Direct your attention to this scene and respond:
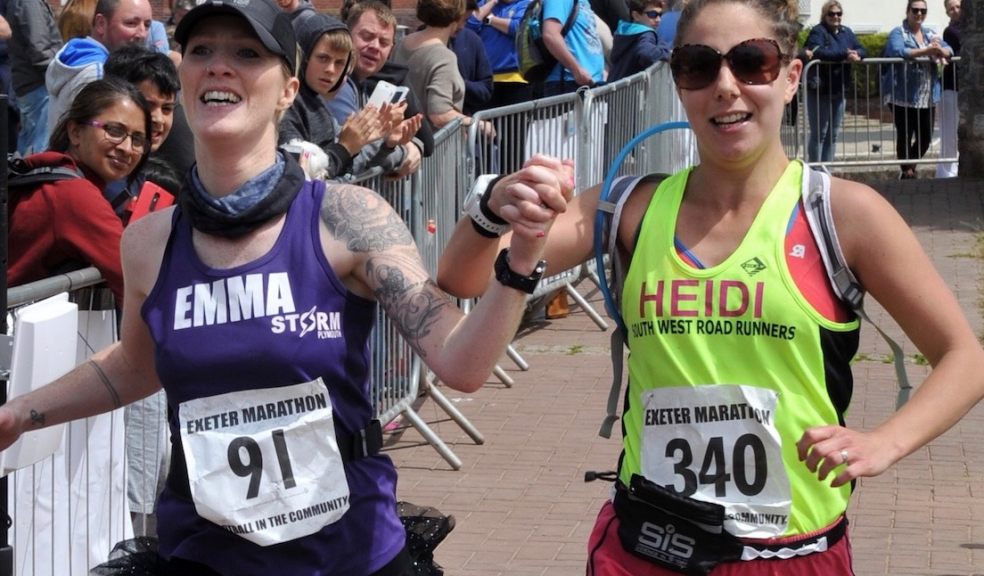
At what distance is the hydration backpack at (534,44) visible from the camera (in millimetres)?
11172

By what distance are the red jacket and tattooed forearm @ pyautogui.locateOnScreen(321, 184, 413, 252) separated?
216cm

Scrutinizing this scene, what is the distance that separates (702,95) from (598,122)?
7842mm

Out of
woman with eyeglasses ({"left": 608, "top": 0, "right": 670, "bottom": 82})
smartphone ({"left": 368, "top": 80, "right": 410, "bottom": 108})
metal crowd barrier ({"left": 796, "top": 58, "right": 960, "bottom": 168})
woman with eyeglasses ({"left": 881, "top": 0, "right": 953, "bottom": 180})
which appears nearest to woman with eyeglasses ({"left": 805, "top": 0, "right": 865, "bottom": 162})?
metal crowd barrier ({"left": 796, "top": 58, "right": 960, "bottom": 168})

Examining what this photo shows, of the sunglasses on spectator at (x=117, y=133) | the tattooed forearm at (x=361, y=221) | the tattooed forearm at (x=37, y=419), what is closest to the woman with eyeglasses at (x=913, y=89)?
the sunglasses on spectator at (x=117, y=133)

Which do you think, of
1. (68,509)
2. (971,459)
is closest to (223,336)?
(68,509)

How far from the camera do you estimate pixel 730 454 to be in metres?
3.08

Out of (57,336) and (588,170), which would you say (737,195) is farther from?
(588,170)

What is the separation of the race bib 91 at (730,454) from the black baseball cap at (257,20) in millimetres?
1008

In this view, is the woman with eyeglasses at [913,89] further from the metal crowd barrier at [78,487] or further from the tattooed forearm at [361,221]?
the tattooed forearm at [361,221]

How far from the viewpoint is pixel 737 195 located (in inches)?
125

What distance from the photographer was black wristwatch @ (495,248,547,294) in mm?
2672

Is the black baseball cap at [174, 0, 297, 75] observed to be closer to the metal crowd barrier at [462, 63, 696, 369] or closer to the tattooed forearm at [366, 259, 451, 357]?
the tattooed forearm at [366, 259, 451, 357]

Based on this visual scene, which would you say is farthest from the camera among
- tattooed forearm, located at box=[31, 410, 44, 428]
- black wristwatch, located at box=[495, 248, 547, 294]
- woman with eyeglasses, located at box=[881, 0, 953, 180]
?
woman with eyeglasses, located at box=[881, 0, 953, 180]

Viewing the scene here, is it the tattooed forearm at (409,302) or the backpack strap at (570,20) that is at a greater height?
the tattooed forearm at (409,302)
